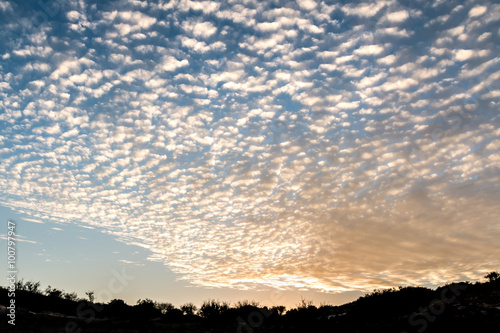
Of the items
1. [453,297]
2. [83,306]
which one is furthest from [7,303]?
[453,297]

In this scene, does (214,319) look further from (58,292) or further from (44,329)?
(58,292)

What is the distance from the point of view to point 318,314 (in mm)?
30078

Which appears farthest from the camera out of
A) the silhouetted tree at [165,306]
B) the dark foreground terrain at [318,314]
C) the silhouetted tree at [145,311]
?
the silhouetted tree at [165,306]

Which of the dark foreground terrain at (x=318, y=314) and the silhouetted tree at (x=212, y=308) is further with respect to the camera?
the silhouetted tree at (x=212, y=308)

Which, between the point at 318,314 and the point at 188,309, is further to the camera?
the point at 188,309

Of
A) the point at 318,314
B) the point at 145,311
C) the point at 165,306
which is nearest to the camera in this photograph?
the point at 318,314

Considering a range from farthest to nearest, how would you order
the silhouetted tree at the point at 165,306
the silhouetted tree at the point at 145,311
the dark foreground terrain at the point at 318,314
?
the silhouetted tree at the point at 165,306, the silhouetted tree at the point at 145,311, the dark foreground terrain at the point at 318,314

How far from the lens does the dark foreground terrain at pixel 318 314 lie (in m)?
18.2

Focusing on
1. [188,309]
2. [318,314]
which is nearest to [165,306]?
[188,309]

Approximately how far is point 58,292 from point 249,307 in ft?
110

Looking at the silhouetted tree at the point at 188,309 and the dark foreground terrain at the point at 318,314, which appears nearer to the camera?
the dark foreground terrain at the point at 318,314

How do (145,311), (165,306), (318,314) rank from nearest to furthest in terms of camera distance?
(318,314)
(145,311)
(165,306)

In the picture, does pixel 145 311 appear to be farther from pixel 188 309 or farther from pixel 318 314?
pixel 318 314

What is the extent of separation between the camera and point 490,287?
21656 millimetres
